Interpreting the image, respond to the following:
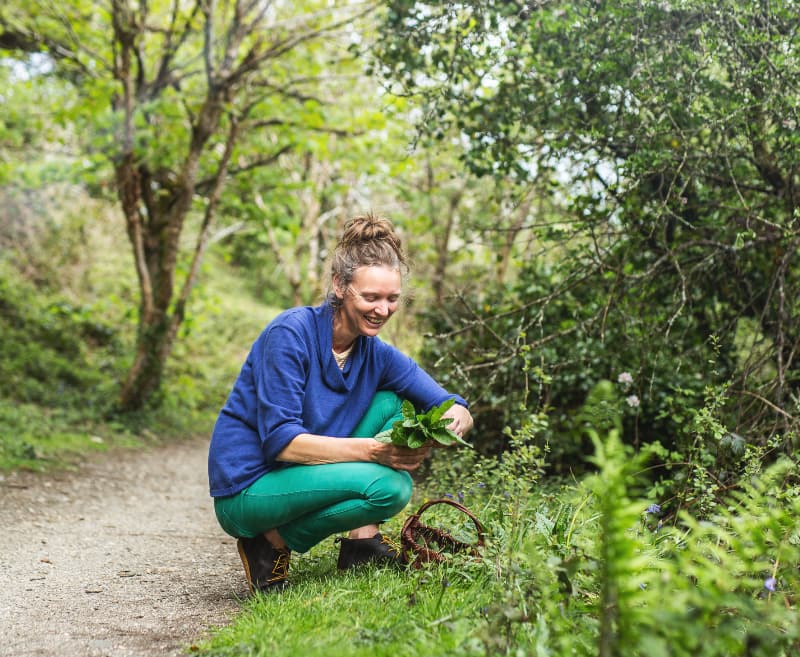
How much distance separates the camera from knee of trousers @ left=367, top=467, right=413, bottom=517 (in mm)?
3143

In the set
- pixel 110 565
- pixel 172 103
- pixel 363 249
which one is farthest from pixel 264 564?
pixel 172 103

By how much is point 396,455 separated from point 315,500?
392 mm

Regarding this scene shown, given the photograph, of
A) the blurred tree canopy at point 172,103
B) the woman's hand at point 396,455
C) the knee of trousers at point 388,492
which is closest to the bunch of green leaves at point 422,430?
the woman's hand at point 396,455

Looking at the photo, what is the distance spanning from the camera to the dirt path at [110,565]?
2.88 meters

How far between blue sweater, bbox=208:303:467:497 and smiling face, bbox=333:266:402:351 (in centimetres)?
13

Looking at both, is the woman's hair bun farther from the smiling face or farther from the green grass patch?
the green grass patch

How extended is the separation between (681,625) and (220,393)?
40.3 feet

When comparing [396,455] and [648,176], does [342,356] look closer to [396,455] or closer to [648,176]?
[396,455]


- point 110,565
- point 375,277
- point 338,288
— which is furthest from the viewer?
point 110,565

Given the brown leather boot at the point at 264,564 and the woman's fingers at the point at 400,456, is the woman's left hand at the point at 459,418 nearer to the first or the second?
the woman's fingers at the point at 400,456

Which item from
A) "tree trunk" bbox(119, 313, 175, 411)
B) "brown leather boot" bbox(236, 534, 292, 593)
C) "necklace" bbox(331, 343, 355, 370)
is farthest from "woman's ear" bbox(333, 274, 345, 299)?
"tree trunk" bbox(119, 313, 175, 411)

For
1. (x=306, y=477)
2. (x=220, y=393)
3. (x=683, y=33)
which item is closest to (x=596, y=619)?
(x=306, y=477)

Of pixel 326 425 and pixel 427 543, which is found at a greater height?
pixel 326 425

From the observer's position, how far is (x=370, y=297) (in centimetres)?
343
